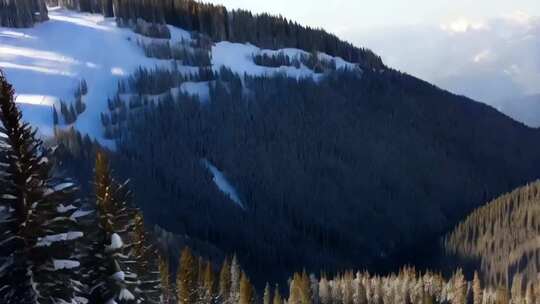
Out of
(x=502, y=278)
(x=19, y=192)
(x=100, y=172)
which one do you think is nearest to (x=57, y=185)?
(x=19, y=192)

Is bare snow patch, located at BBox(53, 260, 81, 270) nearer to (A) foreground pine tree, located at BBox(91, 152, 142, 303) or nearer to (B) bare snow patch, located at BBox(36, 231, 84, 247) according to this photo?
(B) bare snow patch, located at BBox(36, 231, 84, 247)

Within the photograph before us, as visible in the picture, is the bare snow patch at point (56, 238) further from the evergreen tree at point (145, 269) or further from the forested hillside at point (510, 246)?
the forested hillside at point (510, 246)

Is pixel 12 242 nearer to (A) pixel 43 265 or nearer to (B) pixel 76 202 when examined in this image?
(A) pixel 43 265

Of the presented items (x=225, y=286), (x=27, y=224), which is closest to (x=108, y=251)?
(x=27, y=224)

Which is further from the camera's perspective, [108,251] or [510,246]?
[510,246]

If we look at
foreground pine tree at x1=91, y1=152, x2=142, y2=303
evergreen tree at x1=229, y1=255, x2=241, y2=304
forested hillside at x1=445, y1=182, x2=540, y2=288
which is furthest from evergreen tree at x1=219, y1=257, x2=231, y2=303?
forested hillside at x1=445, y1=182, x2=540, y2=288

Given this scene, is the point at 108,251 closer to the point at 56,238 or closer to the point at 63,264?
the point at 63,264
